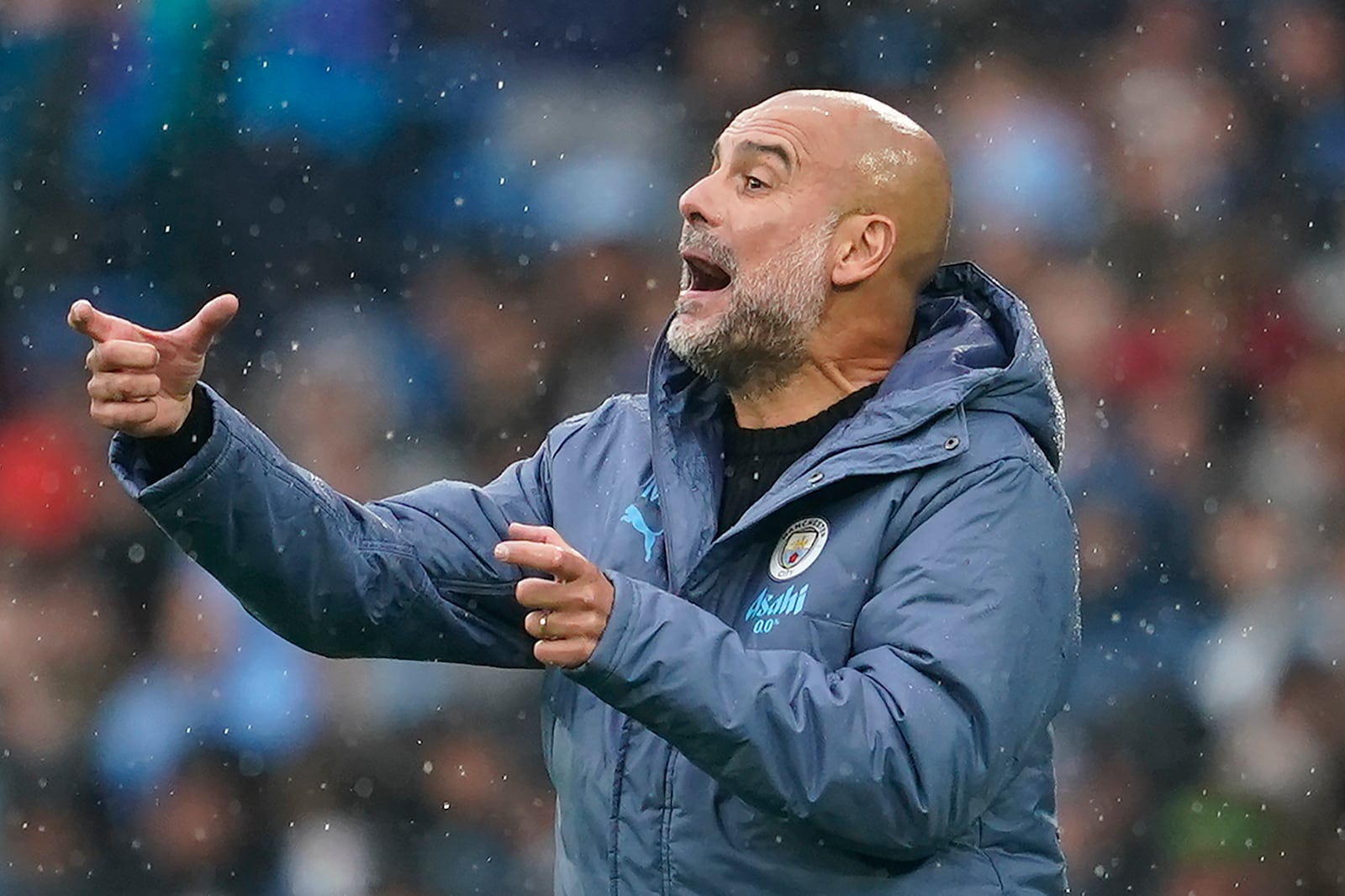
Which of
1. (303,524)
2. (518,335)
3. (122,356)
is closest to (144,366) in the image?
(122,356)

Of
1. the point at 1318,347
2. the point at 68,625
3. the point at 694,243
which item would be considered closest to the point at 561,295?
the point at 68,625

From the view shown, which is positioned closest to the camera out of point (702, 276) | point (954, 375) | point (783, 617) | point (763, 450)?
point (783, 617)

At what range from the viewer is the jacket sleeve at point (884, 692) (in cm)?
208

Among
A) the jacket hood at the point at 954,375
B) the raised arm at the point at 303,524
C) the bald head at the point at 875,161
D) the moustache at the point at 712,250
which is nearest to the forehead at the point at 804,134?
the bald head at the point at 875,161

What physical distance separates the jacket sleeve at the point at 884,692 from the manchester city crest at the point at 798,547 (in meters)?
0.09

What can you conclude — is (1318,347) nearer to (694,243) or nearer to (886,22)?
(886,22)

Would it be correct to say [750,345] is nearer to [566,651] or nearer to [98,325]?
[566,651]

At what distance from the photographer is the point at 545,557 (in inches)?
78.4

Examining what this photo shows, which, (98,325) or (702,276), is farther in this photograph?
(702,276)

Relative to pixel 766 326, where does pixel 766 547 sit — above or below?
below

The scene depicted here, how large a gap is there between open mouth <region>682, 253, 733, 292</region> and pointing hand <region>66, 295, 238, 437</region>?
2.36 feet

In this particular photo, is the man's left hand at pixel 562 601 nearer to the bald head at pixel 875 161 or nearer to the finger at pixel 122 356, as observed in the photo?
the finger at pixel 122 356

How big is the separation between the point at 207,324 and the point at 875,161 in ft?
3.06

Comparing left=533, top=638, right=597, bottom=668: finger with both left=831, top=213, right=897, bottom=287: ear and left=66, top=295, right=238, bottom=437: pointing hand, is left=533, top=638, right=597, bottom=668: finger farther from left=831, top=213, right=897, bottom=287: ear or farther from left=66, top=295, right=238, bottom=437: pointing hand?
left=831, top=213, right=897, bottom=287: ear
